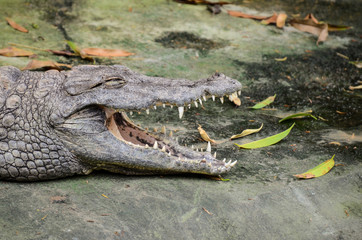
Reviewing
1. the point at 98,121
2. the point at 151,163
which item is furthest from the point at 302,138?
the point at 98,121

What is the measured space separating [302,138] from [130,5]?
12.9 ft

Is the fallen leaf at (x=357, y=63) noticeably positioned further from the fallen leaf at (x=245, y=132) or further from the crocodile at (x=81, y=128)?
the crocodile at (x=81, y=128)

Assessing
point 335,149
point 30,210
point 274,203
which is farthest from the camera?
point 335,149

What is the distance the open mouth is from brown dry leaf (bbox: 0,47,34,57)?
6.45 feet

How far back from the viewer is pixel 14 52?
16.6 feet

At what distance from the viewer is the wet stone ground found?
115 inches

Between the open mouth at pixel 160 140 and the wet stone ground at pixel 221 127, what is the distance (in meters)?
0.16

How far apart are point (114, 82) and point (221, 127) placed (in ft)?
4.47

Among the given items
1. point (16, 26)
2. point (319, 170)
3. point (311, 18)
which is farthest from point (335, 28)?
point (16, 26)

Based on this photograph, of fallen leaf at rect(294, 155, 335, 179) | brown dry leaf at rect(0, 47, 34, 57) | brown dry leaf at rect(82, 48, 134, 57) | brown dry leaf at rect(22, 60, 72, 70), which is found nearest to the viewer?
fallen leaf at rect(294, 155, 335, 179)

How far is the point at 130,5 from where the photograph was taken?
7.02 meters

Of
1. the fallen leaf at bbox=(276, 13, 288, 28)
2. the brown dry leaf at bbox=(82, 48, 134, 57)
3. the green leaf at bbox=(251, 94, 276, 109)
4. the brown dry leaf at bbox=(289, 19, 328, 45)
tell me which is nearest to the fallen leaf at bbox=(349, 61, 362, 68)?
the brown dry leaf at bbox=(289, 19, 328, 45)

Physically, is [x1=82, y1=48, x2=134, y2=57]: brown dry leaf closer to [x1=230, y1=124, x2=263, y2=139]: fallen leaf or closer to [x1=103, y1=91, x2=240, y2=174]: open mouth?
[x1=103, y1=91, x2=240, y2=174]: open mouth

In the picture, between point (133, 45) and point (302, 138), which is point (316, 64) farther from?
point (133, 45)
